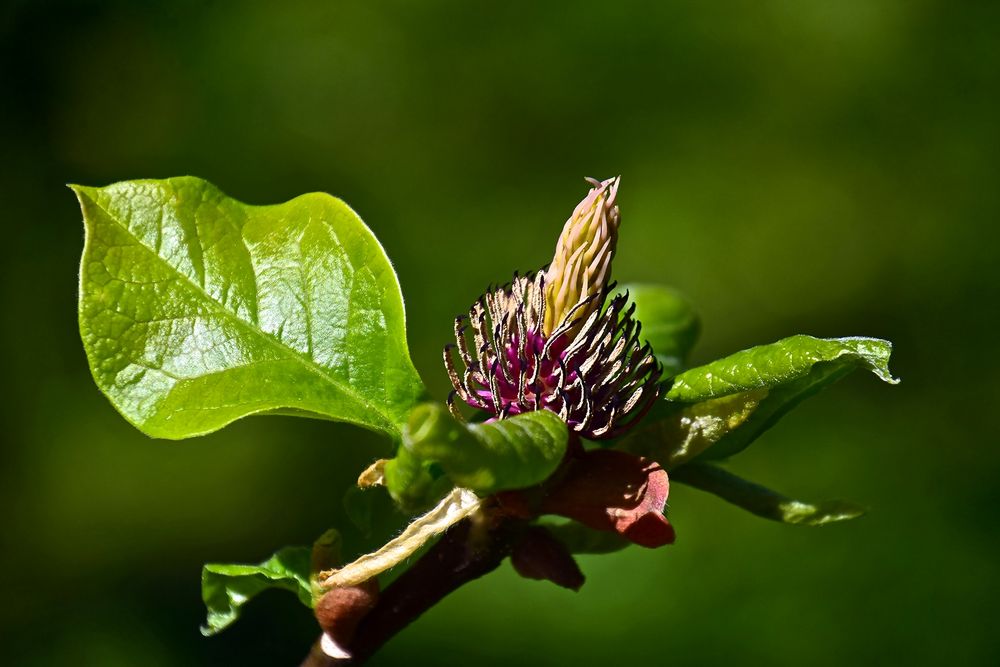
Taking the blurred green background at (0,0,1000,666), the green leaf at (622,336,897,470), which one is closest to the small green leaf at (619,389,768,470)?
the green leaf at (622,336,897,470)

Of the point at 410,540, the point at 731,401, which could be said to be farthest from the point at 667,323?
the point at 410,540

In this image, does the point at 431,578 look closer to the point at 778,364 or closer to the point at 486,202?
the point at 778,364

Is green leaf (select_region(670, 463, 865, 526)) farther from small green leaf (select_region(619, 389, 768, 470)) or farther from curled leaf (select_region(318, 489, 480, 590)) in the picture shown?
curled leaf (select_region(318, 489, 480, 590))

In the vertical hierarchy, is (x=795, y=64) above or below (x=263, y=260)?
below

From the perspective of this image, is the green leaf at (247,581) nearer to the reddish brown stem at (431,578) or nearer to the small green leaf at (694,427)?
the reddish brown stem at (431,578)

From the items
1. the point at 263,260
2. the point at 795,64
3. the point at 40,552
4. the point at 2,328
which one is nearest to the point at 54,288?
the point at 2,328

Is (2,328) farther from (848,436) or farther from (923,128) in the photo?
(923,128)
